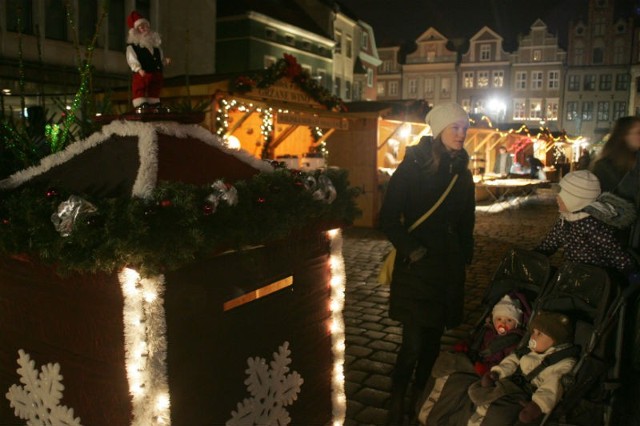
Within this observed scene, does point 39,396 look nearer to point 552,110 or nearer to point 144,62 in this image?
point 144,62

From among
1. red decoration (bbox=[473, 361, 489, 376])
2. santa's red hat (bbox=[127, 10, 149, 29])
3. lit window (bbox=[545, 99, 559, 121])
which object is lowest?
red decoration (bbox=[473, 361, 489, 376])

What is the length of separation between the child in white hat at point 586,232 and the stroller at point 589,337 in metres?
0.17

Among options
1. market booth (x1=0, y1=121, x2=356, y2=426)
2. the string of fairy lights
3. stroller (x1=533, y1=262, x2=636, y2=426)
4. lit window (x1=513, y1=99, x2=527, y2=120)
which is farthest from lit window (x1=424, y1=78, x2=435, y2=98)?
market booth (x1=0, y1=121, x2=356, y2=426)

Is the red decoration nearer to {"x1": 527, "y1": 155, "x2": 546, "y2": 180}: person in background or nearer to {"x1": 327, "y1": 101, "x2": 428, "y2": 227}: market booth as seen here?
{"x1": 327, "y1": 101, "x2": 428, "y2": 227}: market booth

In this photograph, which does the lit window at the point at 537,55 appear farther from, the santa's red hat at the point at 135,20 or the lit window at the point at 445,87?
the santa's red hat at the point at 135,20

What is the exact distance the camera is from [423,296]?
3.39 meters

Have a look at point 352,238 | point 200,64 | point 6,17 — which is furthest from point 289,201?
point 200,64

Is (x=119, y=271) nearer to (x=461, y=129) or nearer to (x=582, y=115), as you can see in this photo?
(x=461, y=129)

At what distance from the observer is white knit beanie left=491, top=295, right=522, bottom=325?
3.57 meters

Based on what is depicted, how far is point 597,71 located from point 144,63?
55.5 meters

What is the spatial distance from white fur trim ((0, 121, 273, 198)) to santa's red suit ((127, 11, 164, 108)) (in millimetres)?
201

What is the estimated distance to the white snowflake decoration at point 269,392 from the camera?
2537 mm

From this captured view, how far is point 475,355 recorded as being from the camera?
3645mm

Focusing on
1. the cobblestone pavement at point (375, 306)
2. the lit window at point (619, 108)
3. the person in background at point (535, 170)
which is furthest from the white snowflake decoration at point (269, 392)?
Answer: the lit window at point (619, 108)
